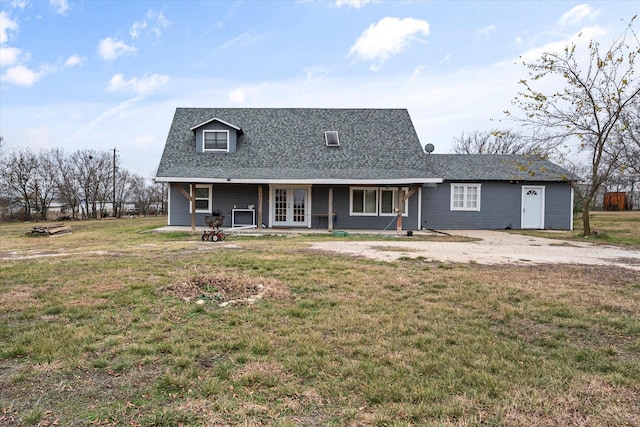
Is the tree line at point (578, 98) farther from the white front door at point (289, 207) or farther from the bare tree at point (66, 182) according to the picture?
the bare tree at point (66, 182)

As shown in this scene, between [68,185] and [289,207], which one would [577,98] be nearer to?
[289,207]

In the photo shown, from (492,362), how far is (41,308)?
16.1 feet

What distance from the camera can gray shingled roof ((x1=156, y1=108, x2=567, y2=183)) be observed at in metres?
15.4

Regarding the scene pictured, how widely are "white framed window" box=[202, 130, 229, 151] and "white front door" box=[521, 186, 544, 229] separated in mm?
14442

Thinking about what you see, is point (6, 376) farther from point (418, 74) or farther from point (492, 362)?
point (418, 74)

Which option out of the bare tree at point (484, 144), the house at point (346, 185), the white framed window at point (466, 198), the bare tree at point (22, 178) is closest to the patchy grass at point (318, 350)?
the house at point (346, 185)

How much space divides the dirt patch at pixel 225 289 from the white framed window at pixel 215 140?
12.3 m

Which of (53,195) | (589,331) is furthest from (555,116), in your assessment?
(53,195)

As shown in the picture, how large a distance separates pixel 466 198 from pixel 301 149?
326 inches

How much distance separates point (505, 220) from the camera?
56.4ft

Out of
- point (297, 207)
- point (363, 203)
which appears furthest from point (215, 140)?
point (363, 203)

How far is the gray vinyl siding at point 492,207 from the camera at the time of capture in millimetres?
17062

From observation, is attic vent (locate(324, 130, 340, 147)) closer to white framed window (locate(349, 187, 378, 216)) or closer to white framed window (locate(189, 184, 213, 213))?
white framed window (locate(349, 187, 378, 216))

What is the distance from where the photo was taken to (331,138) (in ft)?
57.9
